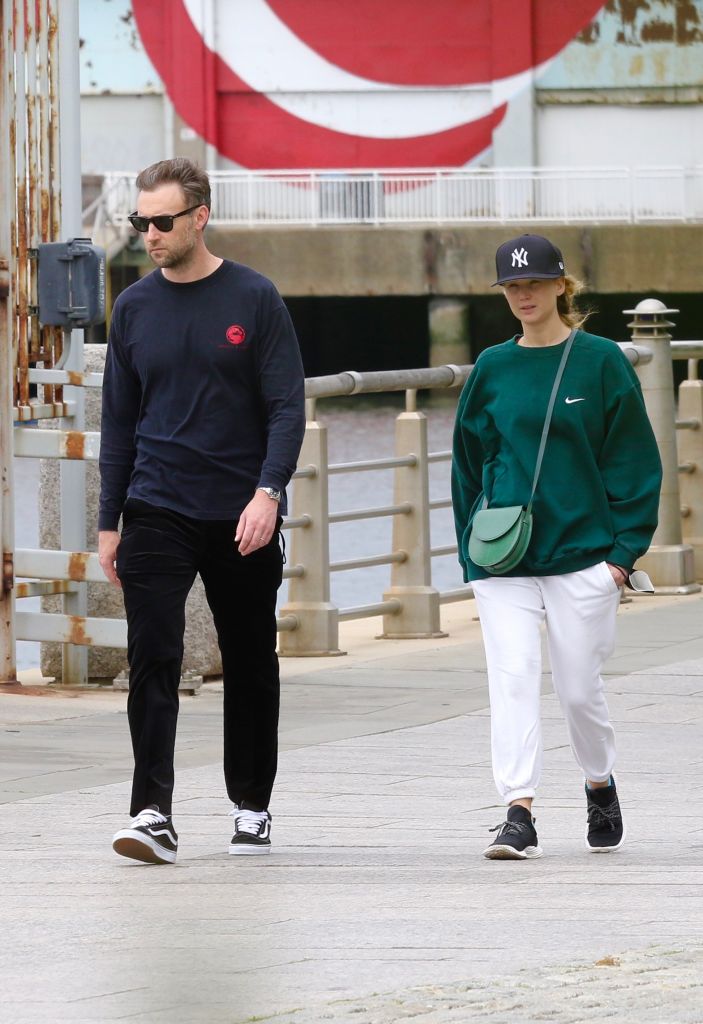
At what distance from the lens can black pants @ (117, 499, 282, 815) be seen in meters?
5.89

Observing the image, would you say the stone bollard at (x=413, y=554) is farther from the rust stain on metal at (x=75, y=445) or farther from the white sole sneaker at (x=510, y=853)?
the white sole sneaker at (x=510, y=853)

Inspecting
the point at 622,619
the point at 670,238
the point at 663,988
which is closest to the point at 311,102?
the point at 670,238

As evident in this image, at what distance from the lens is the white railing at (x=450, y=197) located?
4047cm

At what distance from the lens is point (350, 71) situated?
154ft

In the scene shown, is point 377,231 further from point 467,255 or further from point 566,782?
point 566,782

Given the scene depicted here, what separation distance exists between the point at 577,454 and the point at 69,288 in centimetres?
360

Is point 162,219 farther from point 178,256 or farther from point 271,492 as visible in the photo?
point 271,492

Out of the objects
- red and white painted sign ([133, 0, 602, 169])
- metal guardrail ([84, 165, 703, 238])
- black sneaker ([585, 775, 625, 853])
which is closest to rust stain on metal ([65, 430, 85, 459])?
black sneaker ([585, 775, 625, 853])

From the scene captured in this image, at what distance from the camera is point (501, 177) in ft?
132

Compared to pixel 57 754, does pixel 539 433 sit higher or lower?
higher

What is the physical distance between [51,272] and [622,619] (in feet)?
11.5

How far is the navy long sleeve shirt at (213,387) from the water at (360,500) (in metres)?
7.24

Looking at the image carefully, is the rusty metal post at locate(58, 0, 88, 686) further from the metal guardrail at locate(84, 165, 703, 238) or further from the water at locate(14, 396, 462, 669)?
the metal guardrail at locate(84, 165, 703, 238)

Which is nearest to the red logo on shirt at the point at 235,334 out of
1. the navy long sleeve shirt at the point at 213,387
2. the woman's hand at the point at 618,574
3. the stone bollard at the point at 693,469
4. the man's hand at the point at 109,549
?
the navy long sleeve shirt at the point at 213,387
